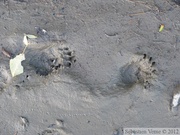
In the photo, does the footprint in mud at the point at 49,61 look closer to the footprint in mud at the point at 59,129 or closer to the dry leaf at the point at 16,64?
the dry leaf at the point at 16,64

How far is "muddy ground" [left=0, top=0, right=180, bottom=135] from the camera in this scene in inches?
90.0

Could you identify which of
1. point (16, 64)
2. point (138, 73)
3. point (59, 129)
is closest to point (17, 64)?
point (16, 64)

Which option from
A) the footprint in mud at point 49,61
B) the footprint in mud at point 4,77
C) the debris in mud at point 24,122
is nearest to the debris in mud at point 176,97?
the footprint in mud at point 49,61

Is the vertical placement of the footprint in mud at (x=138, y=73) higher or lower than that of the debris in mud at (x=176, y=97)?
higher

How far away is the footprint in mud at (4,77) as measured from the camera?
2.34 m

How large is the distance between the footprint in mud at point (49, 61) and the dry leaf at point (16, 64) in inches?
3.4

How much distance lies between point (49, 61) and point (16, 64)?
0.27 metres

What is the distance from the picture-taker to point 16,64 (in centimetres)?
231

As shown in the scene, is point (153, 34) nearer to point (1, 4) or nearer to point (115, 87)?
point (115, 87)

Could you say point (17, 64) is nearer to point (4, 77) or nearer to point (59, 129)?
point (4, 77)

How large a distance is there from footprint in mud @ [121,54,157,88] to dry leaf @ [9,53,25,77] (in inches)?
33.1

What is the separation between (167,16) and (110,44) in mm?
515

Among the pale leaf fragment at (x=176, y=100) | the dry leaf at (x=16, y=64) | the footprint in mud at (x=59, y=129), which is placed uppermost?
the dry leaf at (x=16, y=64)

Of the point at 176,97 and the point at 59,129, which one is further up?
the point at 176,97
